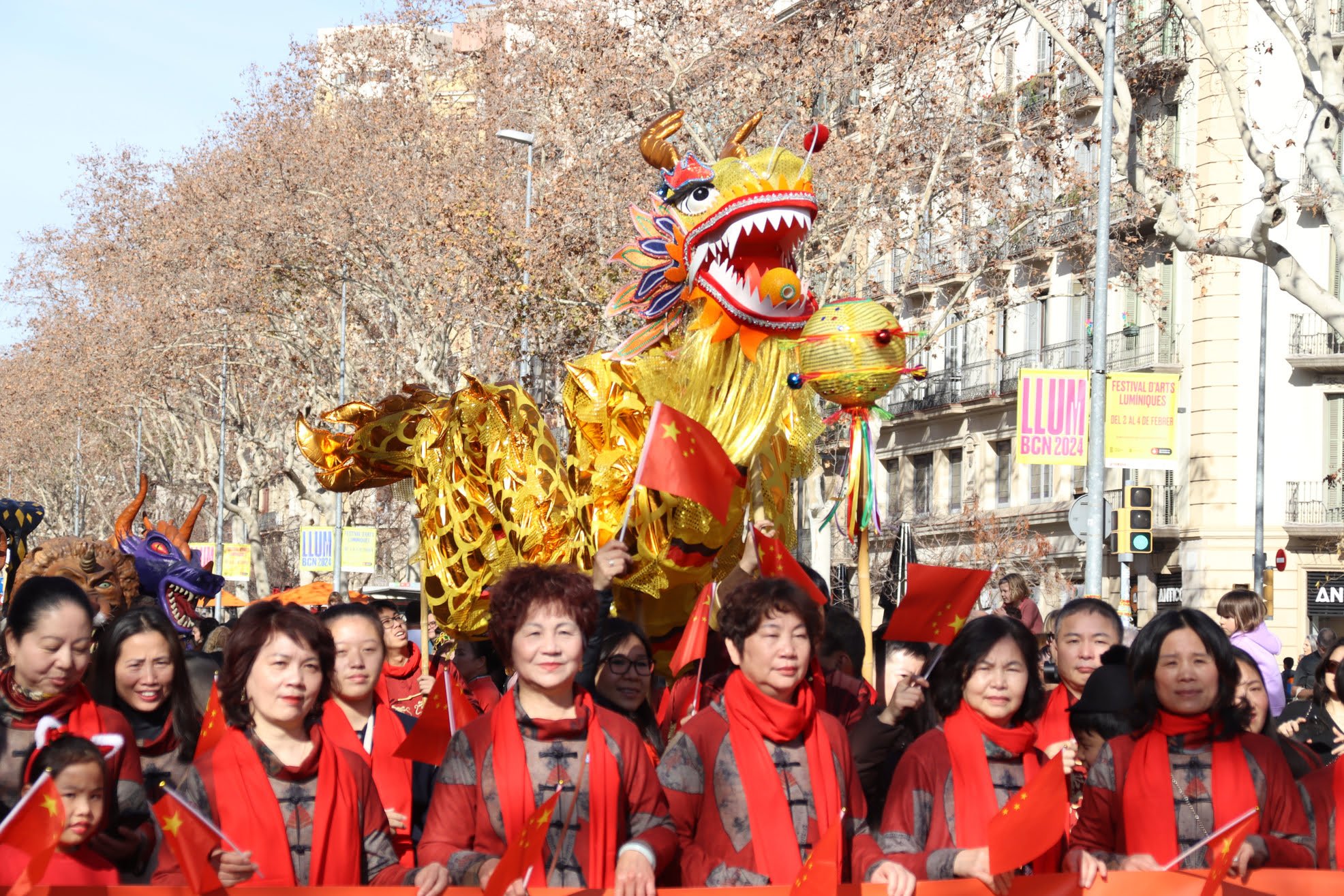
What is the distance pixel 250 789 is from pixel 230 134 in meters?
28.8

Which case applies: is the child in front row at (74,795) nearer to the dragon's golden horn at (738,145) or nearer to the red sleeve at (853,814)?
the red sleeve at (853,814)

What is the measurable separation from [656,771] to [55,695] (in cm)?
150

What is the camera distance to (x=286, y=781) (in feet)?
14.0

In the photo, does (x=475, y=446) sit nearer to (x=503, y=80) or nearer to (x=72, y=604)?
(x=72, y=604)

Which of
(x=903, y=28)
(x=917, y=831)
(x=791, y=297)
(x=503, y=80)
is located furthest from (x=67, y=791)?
(x=503, y=80)

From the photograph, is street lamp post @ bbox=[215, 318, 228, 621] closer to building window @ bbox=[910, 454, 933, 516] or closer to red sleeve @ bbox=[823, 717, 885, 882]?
building window @ bbox=[910, 454, 933, 516]

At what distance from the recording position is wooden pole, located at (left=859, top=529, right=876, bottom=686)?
6152 millimetres

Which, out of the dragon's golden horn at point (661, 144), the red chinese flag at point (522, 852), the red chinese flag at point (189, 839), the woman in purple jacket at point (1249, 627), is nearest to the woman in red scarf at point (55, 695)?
the red chinese flag at point (189, 839)

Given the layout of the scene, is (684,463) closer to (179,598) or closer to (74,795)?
(74,795)

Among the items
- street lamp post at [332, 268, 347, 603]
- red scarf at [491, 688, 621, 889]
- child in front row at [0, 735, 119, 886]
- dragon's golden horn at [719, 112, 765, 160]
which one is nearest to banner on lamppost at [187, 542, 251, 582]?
street lamp post at [332, 268, 347, 603]

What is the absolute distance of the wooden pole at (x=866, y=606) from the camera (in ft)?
20.2

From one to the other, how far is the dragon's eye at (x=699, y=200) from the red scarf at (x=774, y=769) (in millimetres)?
2875

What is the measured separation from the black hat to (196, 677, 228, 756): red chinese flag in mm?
2284

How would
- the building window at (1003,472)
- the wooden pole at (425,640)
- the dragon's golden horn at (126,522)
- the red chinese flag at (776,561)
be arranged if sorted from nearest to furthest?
the red chinese flag at (776,561) → the wooden pole at (425,640) → the dragon's golden horn at (126,522) → the building window at (1003,472)
